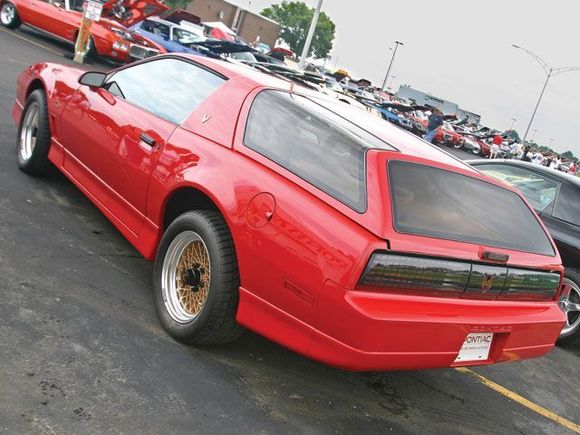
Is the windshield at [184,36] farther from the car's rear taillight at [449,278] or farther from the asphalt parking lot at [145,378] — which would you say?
the car's rear taillight at [449,278]

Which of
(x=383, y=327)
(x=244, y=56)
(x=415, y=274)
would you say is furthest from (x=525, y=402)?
(x=244, y=56)

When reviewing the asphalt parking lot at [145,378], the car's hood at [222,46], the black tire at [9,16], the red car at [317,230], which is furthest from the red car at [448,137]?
the red car at [317,230]

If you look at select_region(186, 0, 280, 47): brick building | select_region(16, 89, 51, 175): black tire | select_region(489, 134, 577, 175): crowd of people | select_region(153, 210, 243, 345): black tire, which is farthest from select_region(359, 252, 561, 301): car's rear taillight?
select_region(186, 0, 280, 47): brick building

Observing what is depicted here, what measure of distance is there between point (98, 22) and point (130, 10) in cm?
109

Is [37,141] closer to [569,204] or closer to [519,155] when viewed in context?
[569,204]

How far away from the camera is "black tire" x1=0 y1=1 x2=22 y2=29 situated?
15.8m

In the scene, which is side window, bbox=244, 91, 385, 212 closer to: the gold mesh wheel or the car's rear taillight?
the car's rear taillight

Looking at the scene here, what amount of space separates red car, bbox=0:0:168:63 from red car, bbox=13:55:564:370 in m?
11.5

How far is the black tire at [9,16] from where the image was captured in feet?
51.8

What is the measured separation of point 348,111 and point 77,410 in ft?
7.76

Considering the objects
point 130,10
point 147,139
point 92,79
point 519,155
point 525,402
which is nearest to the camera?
point 147,139

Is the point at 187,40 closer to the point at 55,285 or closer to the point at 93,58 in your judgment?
the point at 93,58

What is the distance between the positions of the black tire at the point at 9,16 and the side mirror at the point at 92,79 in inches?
504

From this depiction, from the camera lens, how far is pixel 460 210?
3.24m
